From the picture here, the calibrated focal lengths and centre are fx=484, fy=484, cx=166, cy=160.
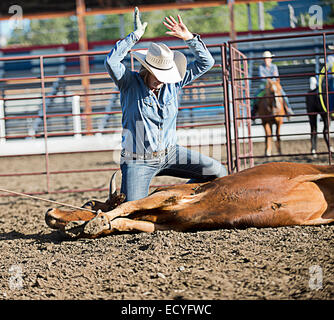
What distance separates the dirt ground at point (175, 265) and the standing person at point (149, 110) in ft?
1.94

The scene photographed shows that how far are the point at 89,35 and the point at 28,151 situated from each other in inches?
919

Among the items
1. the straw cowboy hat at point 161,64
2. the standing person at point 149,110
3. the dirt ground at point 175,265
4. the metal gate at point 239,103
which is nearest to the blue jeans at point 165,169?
the standing person at point 149,110

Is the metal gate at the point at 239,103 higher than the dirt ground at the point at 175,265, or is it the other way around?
the metal gate at the point at 239,103

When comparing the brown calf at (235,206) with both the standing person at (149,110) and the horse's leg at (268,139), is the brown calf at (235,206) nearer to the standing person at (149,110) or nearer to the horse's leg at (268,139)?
A: the standing person at (149,110)

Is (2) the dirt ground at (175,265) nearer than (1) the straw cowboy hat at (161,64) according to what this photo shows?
Yes

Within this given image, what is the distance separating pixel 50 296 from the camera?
2.45 metres

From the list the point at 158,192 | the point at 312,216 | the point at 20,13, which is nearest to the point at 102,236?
the point at 158,192

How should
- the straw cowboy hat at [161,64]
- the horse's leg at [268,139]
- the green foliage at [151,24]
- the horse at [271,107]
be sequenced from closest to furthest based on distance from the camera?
the straw cowboy hat at [161,64] → the horse's leg at [268,139] → the horse at [271,107] → the green foliage at [151,24]

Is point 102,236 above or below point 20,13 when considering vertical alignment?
below

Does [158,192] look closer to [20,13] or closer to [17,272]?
[17,272]

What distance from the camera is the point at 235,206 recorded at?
325 cm

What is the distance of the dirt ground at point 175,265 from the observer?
7.73ft

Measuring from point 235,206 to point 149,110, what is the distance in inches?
39.5

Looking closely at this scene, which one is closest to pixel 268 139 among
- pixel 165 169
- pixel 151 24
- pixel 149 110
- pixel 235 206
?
pixel 165 169
